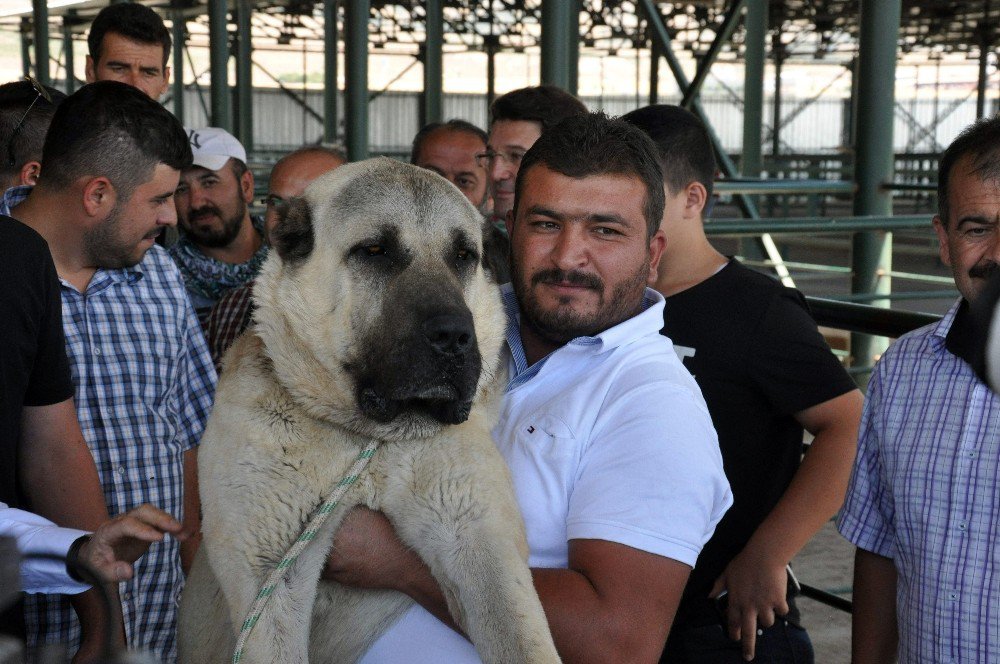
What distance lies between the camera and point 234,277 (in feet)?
14.1

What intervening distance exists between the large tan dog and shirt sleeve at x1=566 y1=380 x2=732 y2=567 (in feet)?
0.52

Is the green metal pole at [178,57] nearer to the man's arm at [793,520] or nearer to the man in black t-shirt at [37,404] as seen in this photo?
the man in black t-shirt at [37,404]

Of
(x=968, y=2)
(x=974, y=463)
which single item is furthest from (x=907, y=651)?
(x=968, y=2)

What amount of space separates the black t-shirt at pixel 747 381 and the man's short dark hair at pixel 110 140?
4.95ft

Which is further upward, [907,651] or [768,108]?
[768,108]

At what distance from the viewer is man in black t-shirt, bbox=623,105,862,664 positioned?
2.35 m

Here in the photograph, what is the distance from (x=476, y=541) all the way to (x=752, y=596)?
750 mm

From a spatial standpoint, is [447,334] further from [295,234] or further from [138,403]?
[138,403]

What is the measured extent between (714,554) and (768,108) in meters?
37.4

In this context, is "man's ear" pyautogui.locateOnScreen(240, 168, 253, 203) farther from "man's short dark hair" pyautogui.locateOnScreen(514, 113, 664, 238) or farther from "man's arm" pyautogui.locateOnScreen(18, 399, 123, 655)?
"man's short dark hair" pyautogui.locateOnScreen(514, 113, 664, 238)

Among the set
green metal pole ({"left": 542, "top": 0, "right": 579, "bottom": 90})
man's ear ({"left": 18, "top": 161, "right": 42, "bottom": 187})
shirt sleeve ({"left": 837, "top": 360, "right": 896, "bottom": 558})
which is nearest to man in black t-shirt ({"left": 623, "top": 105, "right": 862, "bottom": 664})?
shirt sleeve ({"left": 837, "top": 360, "right": 896, "bottom": 558})

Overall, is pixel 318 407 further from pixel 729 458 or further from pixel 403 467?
pixel 729 458

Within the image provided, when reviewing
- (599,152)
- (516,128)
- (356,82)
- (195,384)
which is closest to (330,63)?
(356,82)

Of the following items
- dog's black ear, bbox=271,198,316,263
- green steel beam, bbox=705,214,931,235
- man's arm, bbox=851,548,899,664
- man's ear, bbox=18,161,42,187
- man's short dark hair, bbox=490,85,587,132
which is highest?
man's short dark hair, bbox=490,85,587,132
